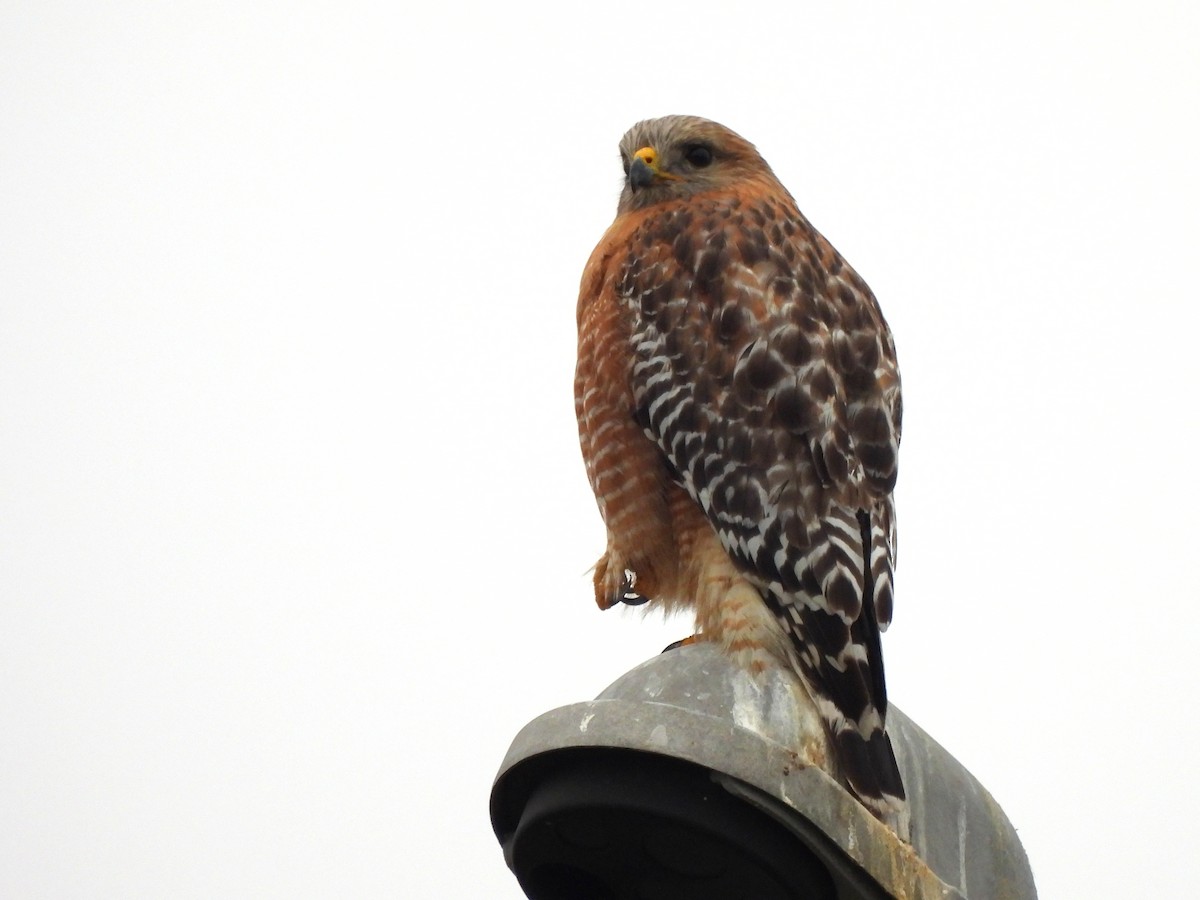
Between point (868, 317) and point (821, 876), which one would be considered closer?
point (821, 876)

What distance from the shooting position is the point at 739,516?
4.48 m

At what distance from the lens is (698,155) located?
5707 mm

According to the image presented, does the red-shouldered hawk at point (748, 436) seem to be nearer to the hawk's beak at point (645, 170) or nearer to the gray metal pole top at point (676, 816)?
the hawk's beak at point (645, 170)

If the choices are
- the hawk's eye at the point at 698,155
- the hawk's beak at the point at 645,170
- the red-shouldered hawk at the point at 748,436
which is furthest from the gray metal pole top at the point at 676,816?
the hawk's eye at the point at 698,155

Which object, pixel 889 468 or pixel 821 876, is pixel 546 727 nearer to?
pixel 821 876

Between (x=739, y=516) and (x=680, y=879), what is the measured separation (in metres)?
1.48

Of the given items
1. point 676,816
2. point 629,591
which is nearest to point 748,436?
point 629,591

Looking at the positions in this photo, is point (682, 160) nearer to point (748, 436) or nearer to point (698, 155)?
point (698, 155)

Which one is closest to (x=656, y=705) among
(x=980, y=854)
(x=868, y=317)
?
(x=980, y=854)

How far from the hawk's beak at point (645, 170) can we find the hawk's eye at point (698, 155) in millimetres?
114

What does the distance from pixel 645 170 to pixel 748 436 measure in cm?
138

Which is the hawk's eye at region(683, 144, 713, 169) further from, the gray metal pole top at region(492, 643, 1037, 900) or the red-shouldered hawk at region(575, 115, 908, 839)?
the gray metal pole top at region(492, 643, 1037, 900)

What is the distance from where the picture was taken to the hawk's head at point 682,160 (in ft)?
18.4

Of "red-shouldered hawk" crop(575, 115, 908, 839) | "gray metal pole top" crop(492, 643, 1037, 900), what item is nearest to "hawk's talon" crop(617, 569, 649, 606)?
"red-shouldered hawk" crop(575, 115, 908, 839)
